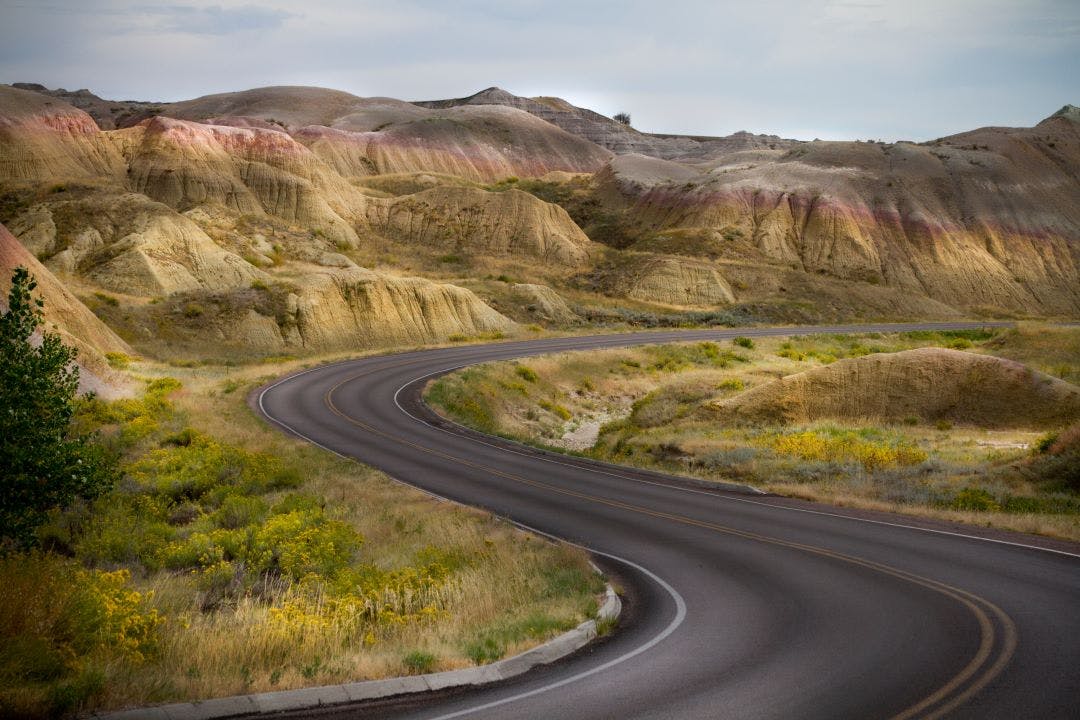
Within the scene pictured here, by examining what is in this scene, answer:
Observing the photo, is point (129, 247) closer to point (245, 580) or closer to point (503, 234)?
point (503, 234)

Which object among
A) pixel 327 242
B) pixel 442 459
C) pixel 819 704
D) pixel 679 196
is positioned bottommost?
pixel 442 459

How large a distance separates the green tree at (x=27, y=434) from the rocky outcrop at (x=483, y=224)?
84.3 metres

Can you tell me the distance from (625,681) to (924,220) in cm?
10612

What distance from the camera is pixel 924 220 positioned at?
103312 mm

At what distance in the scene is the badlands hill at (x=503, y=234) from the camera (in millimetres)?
63750

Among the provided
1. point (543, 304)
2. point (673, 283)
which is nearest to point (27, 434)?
point (543, 304)

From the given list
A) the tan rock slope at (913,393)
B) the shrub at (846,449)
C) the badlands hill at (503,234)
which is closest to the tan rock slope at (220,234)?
the badlands hill at (503,234)

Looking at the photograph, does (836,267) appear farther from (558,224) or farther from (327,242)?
(327,242)

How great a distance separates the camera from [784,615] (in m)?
11.5

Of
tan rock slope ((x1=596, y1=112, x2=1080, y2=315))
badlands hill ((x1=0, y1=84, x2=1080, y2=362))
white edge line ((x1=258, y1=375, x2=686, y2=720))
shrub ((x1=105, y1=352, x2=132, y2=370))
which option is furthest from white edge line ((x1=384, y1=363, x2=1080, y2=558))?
tan rock slope ((x1=596, y1=112, x2=1080, y2=315))

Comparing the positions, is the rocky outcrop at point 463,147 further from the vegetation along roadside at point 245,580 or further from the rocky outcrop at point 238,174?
the vegetation along roadside at point 245,580

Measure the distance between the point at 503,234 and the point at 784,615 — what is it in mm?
92700

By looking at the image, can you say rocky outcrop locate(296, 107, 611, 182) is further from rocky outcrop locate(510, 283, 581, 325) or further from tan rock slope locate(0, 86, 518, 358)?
rocky outcrop locate(510, 283, 581, 325)

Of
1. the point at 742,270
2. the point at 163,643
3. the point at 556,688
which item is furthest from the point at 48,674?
the point at 742,270
